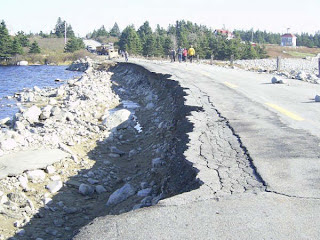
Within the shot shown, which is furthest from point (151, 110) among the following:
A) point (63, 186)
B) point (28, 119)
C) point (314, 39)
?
point (314, 39)

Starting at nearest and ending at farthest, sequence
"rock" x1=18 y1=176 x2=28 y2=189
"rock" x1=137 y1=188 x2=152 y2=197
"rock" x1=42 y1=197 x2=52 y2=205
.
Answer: "rock" x1=137 y1=188 x2=152 y2=197 → "rock" x1=42 y1=197 x2=52 y2=205 → "rock" x1=18 y1=176 x2=28 y2=189

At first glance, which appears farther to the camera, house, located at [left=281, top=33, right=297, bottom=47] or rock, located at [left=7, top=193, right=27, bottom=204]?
house, located at [left=281, top=33, right=297, bottom=47]

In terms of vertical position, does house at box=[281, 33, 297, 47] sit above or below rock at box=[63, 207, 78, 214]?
above

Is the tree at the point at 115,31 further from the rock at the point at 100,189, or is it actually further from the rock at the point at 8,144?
the rock at the point at 100,189

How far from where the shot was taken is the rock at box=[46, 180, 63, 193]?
7.41m

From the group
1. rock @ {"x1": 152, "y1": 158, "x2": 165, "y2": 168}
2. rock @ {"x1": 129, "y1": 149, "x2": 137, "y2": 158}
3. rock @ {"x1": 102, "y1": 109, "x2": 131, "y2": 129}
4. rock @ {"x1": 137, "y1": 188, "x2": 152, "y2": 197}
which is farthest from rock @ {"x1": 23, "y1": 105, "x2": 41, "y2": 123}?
rock @ {"x1": 137, "y1": 188, "x2": 152, "y2": 197}

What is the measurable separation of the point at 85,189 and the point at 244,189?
404 centimetres

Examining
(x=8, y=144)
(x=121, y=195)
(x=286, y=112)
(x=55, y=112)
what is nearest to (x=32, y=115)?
(x=55, y=112)

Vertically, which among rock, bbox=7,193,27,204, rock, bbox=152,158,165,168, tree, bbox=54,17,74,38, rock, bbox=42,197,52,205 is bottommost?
rock, bbox=42,197,52,205

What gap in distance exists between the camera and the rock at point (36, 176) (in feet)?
25.0

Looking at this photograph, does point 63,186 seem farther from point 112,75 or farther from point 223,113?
point 112,75

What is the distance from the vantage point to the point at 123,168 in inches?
362

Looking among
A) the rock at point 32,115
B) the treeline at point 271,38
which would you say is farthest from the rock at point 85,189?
the treeline at point 271,38

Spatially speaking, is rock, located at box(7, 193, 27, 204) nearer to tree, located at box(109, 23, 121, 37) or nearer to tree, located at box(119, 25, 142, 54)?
tree, located at box(119, 25, 142, 54)
